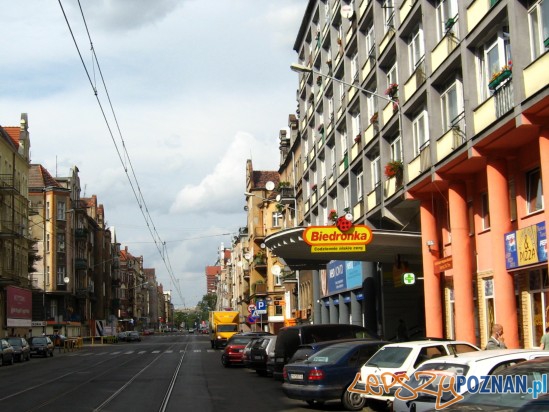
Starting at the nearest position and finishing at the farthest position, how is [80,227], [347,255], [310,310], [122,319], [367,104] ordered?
[347,255] → [367,104] → [310,310] → [80,227] → [122,319]

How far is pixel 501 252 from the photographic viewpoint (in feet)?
60.7

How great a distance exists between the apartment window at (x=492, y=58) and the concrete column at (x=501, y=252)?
7.17 ft

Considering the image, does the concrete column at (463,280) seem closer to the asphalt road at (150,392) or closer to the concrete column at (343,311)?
the asphalt road at (150,392)

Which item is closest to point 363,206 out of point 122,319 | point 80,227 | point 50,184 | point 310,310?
point 310,310

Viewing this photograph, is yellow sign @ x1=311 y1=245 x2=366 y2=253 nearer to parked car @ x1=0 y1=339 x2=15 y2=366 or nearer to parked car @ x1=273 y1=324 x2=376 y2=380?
parked car @ x1=273 y1=324 x2=376 y2=380

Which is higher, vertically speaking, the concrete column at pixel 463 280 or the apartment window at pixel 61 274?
the apartment window at pixel 61 274

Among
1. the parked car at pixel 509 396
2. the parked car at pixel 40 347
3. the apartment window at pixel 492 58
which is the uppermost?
the apartment window at pixel 492 58

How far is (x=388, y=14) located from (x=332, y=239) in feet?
31.8

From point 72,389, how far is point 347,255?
12842 millimetres

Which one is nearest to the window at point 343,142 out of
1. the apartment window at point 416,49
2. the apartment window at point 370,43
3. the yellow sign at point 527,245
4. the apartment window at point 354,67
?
the apartment window at point 354,67

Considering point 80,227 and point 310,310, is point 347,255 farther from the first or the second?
point 80,227

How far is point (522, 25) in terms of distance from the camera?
16.5 m

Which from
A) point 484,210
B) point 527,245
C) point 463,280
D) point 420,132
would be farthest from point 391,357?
point 420,132

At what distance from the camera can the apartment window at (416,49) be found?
2450 centimetres
